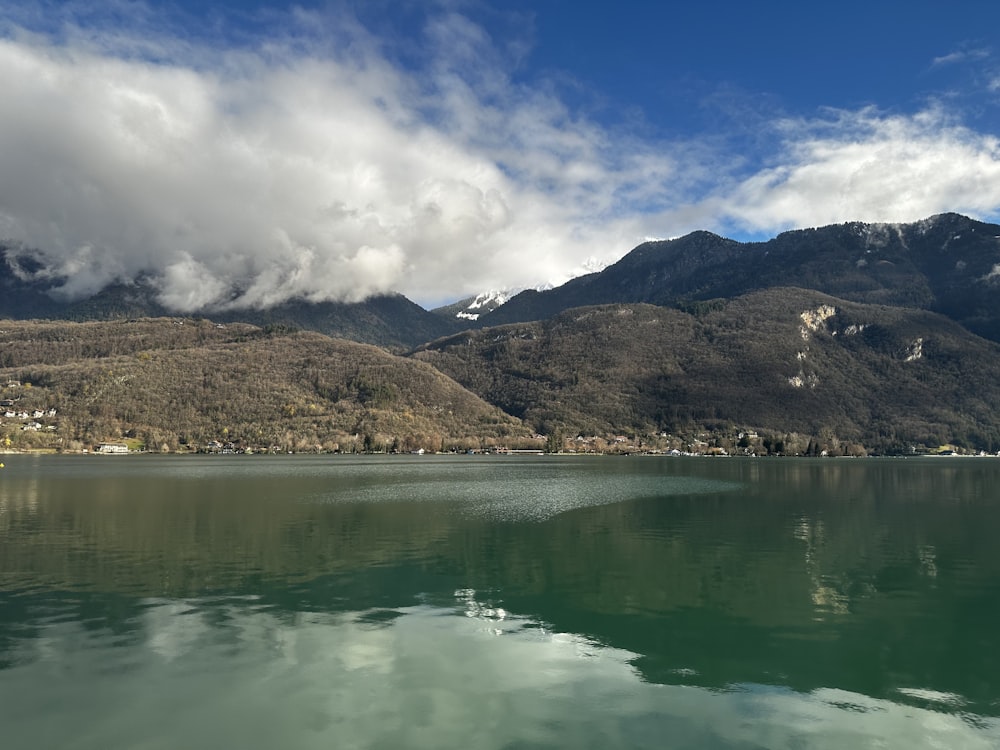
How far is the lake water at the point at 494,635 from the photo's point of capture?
15453 mm

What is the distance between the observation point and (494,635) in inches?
880

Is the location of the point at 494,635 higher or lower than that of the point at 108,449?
higher

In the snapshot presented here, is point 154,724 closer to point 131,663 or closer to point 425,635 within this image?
point 131,663

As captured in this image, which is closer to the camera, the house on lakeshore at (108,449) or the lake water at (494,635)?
the lake water at (494,635)

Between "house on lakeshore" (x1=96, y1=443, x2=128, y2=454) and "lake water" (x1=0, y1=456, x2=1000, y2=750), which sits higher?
"lake water" (x1=0, y1=456, x2=1000, y2=750)

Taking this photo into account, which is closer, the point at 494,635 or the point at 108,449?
the point at 494,635

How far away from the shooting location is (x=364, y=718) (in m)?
15.7

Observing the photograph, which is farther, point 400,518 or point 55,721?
point 400,518

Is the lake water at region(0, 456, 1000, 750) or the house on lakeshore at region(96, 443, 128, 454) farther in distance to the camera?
the house on lakeshore at region(96, 443, 128, 454)

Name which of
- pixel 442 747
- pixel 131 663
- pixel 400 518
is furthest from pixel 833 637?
pixel 400 518

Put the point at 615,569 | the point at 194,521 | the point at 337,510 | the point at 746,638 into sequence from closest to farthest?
the point at 746,638 < the point at 615,569 < the point at 194,521 < the point at 337,510

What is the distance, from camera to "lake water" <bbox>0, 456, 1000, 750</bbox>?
15.5 metres

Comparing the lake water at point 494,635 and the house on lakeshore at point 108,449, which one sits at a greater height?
the lake water at point 494,635

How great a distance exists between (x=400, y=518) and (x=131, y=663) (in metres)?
33.3
